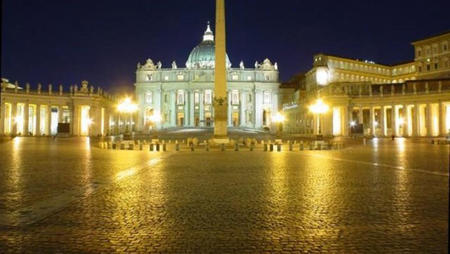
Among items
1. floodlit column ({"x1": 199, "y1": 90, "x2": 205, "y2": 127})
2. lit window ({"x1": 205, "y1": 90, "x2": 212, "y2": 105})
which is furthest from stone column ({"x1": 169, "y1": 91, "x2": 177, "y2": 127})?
lit window ({"x1": 205, "y1": 90, "x2": 212, "y2": 105})

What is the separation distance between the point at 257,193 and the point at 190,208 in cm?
242

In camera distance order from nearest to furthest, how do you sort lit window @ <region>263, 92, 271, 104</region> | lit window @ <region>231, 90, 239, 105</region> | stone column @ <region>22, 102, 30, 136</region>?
stone column @ <region>22, 102, 30, 136</region> → lit window @ <region>231, 90, 239, 105</region> → lit window @ <region>263, 92, 271, 104</region>

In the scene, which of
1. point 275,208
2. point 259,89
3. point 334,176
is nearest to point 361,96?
point 259,89

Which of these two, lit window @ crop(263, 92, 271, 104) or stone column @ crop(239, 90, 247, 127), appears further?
lit window @ crop(263, 92, 271, 104)

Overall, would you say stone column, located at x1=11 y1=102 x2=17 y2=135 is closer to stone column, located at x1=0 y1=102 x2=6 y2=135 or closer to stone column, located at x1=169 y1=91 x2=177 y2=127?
stone column, located at x1=0 y1=102 x2=6 y2=135

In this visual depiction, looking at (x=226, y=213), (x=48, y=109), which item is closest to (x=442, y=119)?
(x=226, y=213)

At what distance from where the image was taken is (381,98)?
70188 millimetres

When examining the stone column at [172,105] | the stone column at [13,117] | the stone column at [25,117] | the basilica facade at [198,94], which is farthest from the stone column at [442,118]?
the stone column at [172,105]

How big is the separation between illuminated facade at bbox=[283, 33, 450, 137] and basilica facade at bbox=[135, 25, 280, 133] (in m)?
16.6

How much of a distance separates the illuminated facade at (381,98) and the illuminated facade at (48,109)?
40.9 meters

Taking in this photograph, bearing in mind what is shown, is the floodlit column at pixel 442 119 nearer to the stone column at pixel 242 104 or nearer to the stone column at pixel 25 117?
the stone column at pixel 242 104

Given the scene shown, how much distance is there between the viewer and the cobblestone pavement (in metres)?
6.09

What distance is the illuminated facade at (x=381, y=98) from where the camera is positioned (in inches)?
2559

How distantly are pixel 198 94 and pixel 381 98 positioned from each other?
2277 inches
